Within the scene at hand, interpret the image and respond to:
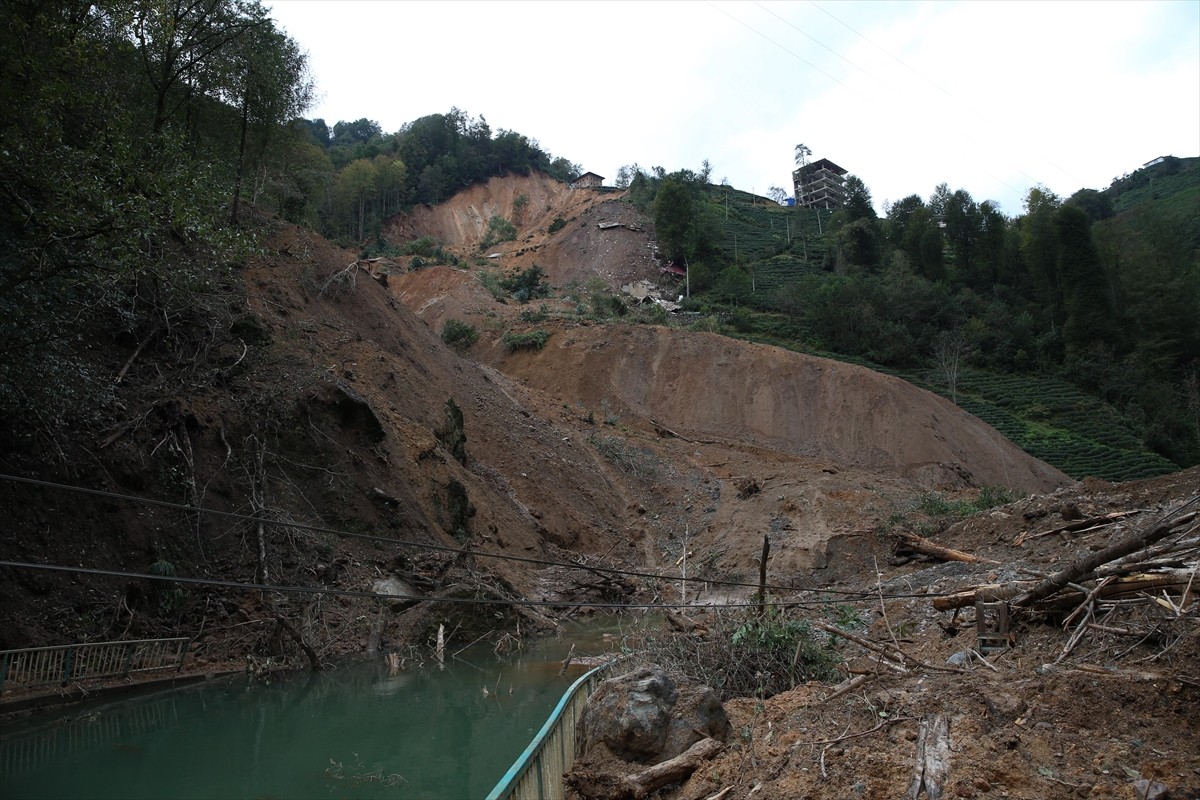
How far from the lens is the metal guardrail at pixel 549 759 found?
4.40 m

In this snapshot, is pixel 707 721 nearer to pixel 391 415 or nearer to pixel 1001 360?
pixel 391 415

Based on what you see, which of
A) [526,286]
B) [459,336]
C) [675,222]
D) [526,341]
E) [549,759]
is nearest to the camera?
[549,759]

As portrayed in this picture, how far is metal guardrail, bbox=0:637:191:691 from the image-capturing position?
9.34m

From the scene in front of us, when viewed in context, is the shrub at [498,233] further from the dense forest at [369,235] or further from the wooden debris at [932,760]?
the wooden debris at [932,760]

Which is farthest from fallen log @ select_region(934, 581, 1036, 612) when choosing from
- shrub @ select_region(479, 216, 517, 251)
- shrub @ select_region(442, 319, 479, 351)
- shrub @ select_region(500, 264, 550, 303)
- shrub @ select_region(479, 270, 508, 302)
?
shrub @ select_region(479, 216, 517, 251)

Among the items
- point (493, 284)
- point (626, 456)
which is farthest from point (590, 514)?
point (493, 284)

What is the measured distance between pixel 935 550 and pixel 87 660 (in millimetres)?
14686

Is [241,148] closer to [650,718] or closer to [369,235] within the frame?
[650,718]

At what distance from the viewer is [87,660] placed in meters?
10.2

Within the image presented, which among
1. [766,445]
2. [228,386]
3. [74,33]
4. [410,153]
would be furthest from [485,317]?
[410,153]

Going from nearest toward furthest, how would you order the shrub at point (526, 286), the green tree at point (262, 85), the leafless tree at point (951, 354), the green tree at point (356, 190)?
the green tree at point (262, 85), the leafless tree at point (951, 354), the shrub at point (526, 286), the green tree at point (356, 190)

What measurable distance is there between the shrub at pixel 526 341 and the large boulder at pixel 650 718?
31.0 meters

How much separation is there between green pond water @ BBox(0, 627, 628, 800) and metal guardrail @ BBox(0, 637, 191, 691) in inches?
26.4

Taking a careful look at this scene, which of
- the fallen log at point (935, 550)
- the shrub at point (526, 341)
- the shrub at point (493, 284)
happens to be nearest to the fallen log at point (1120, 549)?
the fallen log at point (935, 550)
